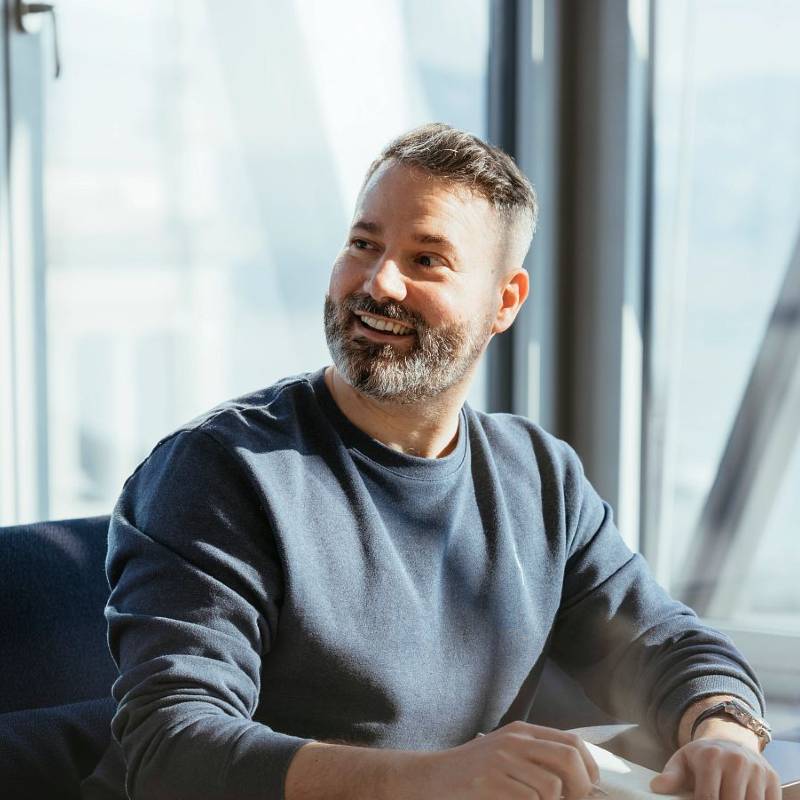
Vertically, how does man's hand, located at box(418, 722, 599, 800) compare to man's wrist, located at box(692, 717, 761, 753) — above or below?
above

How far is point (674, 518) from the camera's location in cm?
279

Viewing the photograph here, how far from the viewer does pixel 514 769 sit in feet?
3.42

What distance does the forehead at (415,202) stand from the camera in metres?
1.56

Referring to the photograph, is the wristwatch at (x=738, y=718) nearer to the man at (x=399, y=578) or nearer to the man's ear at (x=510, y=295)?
the man at (x=399, y=578)

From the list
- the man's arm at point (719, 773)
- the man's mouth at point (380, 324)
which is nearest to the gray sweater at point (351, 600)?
the man's mouth at point (380, 324)

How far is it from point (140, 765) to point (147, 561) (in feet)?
0.72

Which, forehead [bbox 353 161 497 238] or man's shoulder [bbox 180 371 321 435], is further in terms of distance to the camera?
forehead [bbox 353 161 497 238]

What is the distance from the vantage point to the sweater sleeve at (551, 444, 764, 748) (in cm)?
152

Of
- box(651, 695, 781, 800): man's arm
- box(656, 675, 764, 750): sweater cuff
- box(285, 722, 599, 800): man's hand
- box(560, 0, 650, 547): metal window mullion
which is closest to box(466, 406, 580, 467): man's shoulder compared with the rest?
box(656, 675, 764, 750): sweater cuff

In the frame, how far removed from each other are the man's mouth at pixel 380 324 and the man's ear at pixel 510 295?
0.77ft

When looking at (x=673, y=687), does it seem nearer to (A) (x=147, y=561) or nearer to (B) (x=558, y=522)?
(B) (x=558, y=522)

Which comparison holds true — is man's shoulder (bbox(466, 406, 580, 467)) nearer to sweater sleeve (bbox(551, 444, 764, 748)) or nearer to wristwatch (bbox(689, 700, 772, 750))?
sweater sleeve (bbox(551, 444, 764, 748))

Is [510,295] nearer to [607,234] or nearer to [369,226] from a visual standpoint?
[369,226]

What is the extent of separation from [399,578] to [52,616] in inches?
17.3
